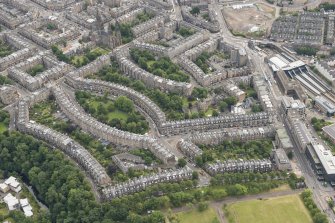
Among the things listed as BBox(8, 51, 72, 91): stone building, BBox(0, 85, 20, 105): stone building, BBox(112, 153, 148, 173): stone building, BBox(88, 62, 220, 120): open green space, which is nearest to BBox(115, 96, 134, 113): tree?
BBox(88, 62, 220, 120): open green space

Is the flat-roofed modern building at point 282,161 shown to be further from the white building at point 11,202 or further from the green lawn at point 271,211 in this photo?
the white building at point 11,202

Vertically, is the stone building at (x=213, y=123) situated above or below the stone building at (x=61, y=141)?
above

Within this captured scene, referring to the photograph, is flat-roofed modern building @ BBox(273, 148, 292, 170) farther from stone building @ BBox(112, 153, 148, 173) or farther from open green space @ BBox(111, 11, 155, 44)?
open green space @ BBox(111, 11, 155, 44)

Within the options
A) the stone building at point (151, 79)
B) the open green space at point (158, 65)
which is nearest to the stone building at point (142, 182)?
the stone building at point (151, 79)

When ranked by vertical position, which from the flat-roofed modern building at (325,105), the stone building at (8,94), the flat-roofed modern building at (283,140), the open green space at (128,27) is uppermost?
the flat-roofed modern building at (325,105)

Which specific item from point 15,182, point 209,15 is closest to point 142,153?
point 15,182
